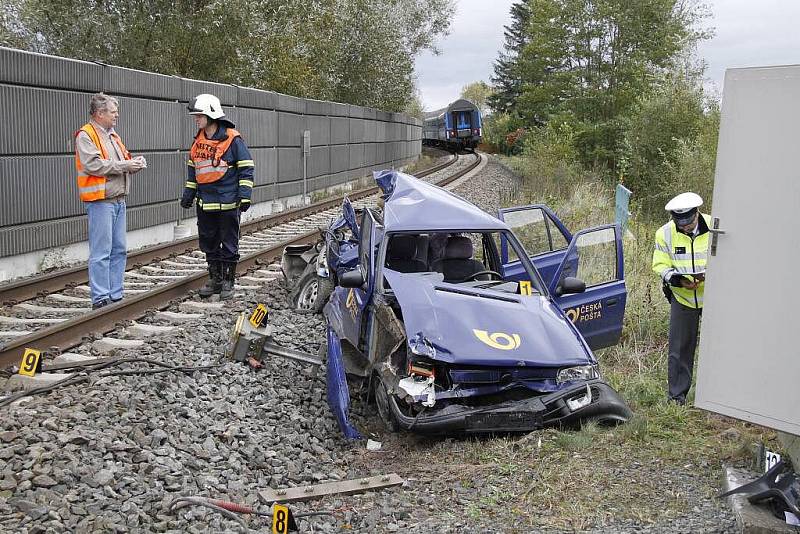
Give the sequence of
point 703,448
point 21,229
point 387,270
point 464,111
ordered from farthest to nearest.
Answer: point 464,111 → point 21,229 → point 387,270 → point 703,448

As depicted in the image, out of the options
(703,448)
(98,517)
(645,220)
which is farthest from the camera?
(645,220)

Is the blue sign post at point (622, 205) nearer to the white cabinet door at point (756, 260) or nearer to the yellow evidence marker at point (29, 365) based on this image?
the white cabinet door at point (756, 260)

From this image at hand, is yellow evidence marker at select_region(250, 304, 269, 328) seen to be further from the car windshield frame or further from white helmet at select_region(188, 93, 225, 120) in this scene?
white helmet at select_region(188, 93, 225, 120)

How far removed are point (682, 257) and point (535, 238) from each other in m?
3.54

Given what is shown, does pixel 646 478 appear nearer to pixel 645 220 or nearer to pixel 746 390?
pixel 746 390

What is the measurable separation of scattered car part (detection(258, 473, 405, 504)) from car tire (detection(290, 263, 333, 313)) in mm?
4103

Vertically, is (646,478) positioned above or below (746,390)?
below

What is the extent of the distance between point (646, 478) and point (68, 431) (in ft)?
11.6

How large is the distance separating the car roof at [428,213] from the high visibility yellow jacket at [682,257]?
1.35 metres

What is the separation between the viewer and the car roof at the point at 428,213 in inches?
280

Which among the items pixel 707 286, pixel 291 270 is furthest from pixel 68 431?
pixel 291 270

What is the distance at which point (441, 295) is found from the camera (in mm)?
6227

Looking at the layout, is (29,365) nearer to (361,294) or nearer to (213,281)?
(361,294)

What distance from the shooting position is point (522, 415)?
18.9 feet
